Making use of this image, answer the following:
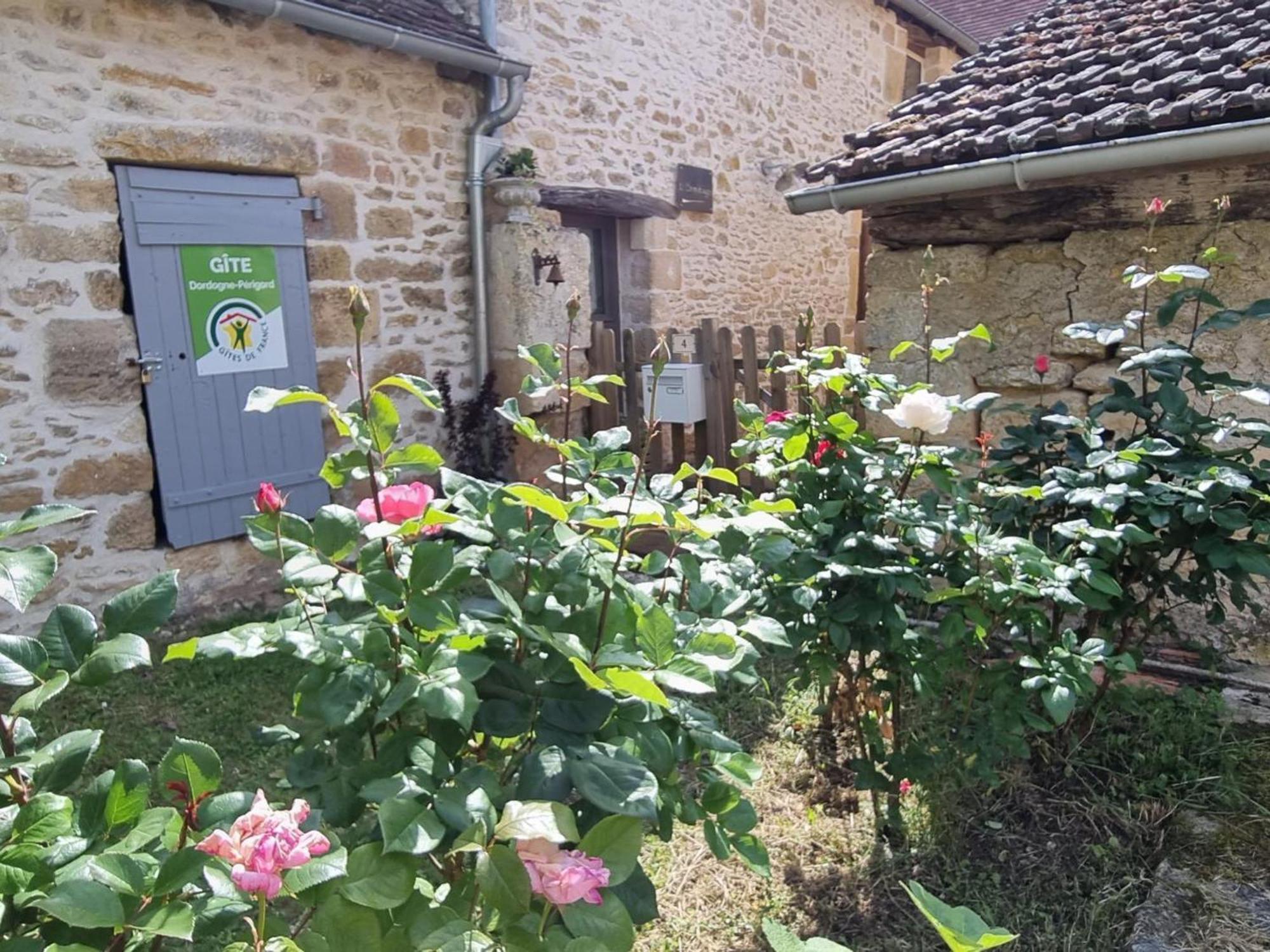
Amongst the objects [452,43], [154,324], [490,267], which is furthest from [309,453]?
[452,43]

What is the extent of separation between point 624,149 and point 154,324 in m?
3.95

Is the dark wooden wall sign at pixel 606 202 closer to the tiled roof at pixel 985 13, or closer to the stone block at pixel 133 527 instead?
the stone block at pixel 133 527

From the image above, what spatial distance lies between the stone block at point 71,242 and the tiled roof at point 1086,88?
3205 mm

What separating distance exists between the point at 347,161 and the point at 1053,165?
378 centimetres

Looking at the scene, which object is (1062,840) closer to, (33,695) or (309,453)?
(33,695)

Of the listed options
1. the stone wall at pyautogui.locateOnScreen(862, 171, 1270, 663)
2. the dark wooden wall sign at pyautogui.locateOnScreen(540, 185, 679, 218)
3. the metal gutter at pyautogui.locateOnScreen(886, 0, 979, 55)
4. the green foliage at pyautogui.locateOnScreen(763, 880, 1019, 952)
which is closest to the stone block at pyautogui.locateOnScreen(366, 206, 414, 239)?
the dark wooden wall sign at pyautogui.locateOnScreen(540, 185, 679, 218)

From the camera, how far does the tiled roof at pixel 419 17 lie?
4840 mm

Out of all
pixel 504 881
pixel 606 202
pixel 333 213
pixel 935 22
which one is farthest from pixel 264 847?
pixel 935 22

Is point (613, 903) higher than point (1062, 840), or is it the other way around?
point (613, 903)

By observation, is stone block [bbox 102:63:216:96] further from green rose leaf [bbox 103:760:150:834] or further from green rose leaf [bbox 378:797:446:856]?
green rose leaf [bbox 378:797:446:856]

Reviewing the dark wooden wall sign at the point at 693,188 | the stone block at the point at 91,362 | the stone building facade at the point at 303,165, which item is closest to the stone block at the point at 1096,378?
the stone building facade at the point at 303,165

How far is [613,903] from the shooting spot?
42.6 inches

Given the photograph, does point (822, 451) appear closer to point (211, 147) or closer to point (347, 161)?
point (211, 147)

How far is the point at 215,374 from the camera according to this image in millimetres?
4695
